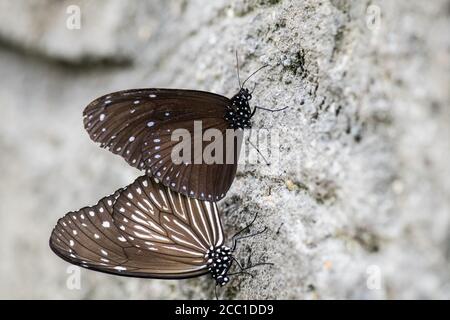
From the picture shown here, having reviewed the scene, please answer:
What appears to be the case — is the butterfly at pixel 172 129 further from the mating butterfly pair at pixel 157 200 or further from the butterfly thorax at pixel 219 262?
the butterfly thorax at pixel 219 262

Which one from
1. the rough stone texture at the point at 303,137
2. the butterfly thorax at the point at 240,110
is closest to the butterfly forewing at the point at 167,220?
the rough stone texture at the point at 303,137

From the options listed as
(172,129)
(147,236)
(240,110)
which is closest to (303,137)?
(240,110)

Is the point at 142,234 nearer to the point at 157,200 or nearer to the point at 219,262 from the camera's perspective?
the point at 157,200

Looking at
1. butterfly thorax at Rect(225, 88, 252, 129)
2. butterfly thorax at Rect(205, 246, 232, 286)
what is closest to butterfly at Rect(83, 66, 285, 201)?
butterfly thorax at Rect(225, 88, 252, 129)

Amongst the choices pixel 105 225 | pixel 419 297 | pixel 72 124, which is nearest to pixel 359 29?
pixel 419 297

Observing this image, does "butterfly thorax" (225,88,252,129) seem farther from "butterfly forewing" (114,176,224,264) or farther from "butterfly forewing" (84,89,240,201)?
"butterfly forewing" (114,176,224,264)

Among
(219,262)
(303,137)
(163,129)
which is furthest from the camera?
(163,129)

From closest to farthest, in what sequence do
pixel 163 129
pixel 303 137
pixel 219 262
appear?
pixel 303 137 < pixel 219 262 < pixel 163 129

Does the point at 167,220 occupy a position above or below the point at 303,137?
below
